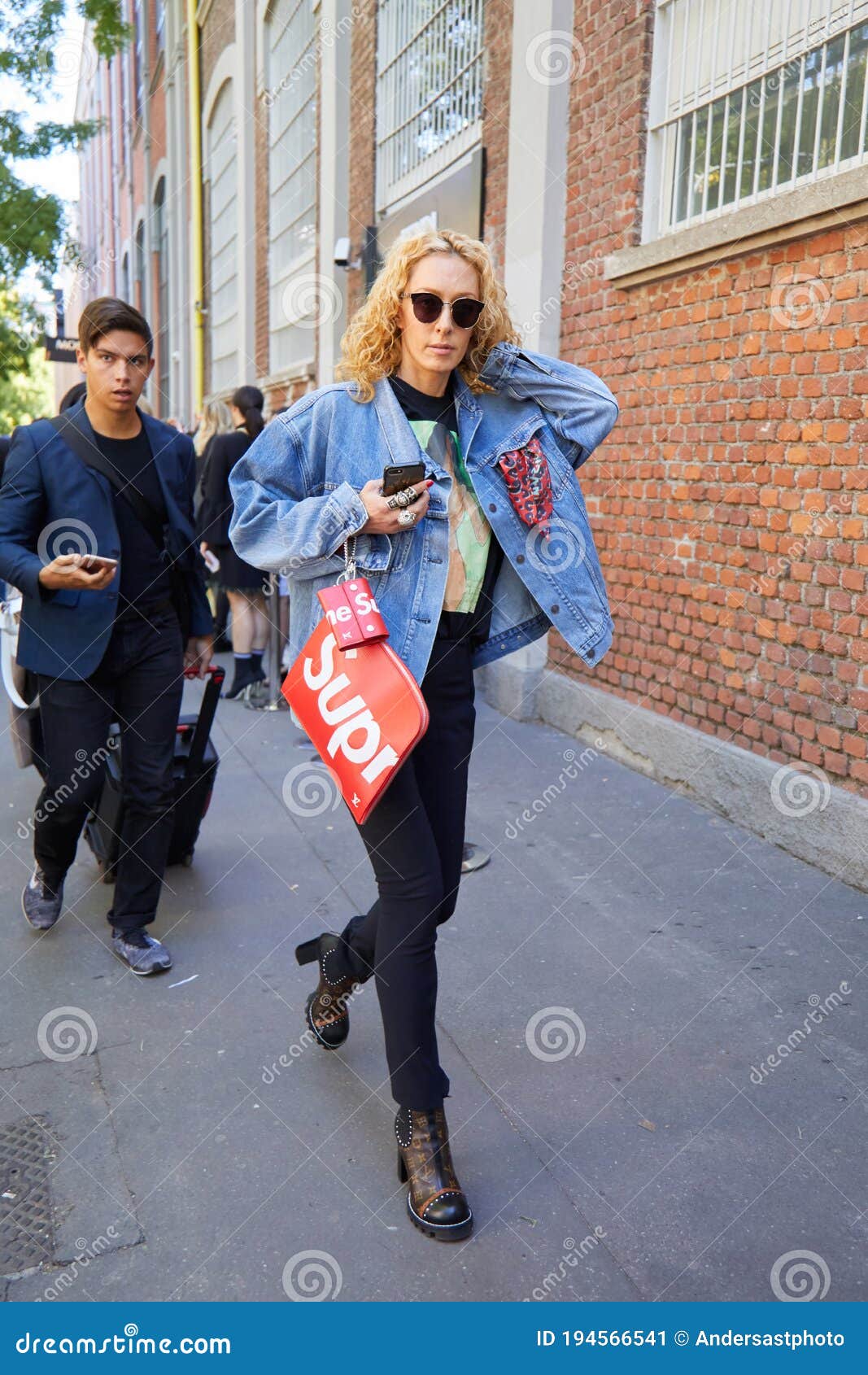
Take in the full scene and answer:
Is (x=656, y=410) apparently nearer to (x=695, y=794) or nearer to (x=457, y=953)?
(x=695, y=794)

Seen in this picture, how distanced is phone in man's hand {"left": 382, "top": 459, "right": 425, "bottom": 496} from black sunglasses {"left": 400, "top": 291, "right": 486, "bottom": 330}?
0.36 metres

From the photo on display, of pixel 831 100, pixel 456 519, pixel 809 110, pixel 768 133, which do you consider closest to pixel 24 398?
pixel 768 133

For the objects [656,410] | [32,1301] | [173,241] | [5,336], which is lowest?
[32,1301]

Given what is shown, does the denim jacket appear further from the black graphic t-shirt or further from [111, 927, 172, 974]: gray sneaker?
[111, 927, 172, 974]: gray sneaker

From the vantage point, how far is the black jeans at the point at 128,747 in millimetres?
3738

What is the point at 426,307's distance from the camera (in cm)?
251

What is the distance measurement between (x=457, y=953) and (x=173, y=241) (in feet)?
72.4

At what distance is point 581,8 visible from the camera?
666cm

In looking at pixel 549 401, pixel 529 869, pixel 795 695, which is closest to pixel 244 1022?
pixel 529 869

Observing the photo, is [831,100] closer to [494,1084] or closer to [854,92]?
[854,92]

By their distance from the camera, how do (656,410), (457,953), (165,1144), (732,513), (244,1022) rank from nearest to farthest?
(165,1144), (244,1022), (457,953), (732,513), (656,410)

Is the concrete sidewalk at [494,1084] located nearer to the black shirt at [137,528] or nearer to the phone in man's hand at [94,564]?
the black shirt at [137,528]

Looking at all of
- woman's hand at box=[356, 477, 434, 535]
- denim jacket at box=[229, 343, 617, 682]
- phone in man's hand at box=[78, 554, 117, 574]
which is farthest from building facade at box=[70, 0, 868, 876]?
phone in man's hand at box=[78, 554, 117, 574]

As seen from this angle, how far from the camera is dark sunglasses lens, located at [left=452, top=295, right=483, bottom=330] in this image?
99.3 inches
